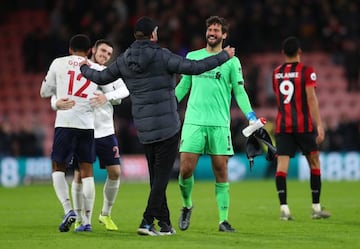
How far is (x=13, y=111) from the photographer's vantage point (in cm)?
2950

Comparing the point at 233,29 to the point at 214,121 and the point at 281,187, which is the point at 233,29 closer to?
the point at 281,187

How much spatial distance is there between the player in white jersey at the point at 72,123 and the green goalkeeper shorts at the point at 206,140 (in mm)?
1212

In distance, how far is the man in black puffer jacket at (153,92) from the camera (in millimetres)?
10914

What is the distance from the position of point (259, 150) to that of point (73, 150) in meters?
2.43

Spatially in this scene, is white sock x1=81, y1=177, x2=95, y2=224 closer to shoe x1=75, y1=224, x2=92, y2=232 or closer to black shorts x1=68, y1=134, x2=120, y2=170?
shoe x1=75, y1=224, x2=92, y2=232

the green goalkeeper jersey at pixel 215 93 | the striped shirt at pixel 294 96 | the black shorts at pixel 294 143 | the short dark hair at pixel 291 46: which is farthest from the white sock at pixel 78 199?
the short dark hair at pixel 291 46

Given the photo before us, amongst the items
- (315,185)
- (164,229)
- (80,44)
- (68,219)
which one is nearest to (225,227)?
(164,229)

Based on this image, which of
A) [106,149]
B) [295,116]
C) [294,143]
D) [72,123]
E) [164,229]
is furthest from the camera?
[294,143]

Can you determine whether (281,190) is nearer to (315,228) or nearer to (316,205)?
(316,205)

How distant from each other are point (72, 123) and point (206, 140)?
1661 mm

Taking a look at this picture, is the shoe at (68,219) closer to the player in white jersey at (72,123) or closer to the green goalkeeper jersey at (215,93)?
the player in white jersey at (72,123)

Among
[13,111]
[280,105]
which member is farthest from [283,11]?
[280,105]

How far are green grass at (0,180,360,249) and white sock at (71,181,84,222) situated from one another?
341 millimetres

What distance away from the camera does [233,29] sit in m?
27.9
